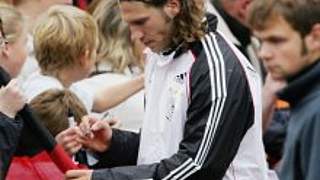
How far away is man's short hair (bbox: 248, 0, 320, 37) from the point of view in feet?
11.7

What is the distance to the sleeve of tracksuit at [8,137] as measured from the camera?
4555 millimetres

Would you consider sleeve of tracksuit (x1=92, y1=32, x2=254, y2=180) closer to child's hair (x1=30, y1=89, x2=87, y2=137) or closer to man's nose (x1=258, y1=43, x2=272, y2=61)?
man's nose (x1=258, y1=43, x2=272, y2=61)

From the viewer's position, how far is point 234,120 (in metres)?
4.29

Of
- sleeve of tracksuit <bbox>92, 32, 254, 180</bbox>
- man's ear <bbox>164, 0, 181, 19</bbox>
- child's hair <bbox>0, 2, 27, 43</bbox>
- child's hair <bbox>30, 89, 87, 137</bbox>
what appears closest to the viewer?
sleeve of tracksuit <bbox>92, 32, 254, 180</bbox>

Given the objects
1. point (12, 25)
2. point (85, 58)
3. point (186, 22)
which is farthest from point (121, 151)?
point (85, 58)

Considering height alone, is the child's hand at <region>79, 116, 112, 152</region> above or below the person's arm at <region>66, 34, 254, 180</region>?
below

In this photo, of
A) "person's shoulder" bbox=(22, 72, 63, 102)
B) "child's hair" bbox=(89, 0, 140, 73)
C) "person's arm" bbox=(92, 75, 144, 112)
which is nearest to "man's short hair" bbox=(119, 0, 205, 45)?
"person's shoulder" bbox=(22, 72, 63, 102)

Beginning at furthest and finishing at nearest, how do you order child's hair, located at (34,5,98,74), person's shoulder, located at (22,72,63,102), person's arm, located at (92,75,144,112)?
person's arm, located at (92,75,144,112)
child's hair, located at (34,5,98,74)
person's shoulder, located at (22,72,63,102)

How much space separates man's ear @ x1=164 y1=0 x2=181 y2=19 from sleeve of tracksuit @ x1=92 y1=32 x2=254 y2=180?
0.18 metres

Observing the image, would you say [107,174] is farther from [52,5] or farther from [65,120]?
[52,5]

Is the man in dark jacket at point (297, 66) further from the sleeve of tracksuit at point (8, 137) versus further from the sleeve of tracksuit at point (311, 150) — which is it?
the sleeve of tracksuit at point (8, 137)

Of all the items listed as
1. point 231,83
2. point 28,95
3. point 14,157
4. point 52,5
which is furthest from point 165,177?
point 52,5

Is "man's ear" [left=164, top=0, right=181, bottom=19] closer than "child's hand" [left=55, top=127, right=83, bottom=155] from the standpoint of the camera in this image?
Yes

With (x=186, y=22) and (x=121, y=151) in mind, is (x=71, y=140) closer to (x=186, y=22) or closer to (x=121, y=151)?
(x=121, y=151)
